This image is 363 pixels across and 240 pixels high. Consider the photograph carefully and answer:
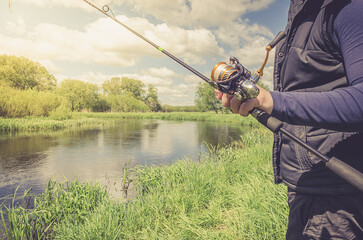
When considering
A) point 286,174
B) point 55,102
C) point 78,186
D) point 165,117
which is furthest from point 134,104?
point 286,174

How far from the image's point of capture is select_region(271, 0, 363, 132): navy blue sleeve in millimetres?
819

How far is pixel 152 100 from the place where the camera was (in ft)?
255

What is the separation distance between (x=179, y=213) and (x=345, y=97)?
3.75 metres

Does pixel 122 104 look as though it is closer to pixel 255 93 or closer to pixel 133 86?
pixel 133 86

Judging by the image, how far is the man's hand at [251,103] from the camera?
100 cm

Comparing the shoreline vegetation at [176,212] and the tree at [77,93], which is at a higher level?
the tree at [77,93]

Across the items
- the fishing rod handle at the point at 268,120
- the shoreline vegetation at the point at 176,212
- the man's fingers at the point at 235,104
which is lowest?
the shoreline vegetation at the point at 176,212

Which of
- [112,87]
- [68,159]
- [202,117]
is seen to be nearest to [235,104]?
[68,159]

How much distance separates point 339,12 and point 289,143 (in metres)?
0.71

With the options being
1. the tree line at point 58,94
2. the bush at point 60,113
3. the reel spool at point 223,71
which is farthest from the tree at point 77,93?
the reel spool at point 223,71

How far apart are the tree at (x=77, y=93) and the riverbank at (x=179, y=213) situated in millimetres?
47444

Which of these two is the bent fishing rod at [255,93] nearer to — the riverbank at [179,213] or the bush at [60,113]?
the riverbank at [179,213]

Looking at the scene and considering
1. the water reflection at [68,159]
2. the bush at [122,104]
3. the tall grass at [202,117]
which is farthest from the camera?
the bush at [122,104]

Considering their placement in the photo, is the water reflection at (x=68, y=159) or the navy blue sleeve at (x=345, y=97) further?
the water reflection at (x=68, y=159)
